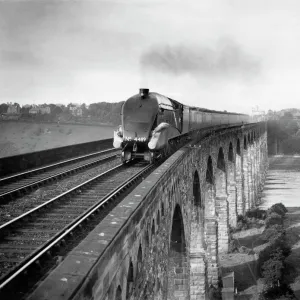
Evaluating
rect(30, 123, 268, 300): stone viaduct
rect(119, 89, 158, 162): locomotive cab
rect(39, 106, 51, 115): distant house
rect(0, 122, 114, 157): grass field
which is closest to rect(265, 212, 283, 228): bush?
rect(30, 123, 268, 300): stone viaduct

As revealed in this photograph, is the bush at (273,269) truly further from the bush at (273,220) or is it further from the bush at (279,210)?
the bush at (279,210)

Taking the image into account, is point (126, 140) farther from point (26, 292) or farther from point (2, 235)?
point (26, 292)

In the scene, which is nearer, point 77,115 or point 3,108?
point 3,108

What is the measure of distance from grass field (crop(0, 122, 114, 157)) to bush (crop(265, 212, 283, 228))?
1633 centimetres

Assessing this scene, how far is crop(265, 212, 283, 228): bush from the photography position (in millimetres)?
27819

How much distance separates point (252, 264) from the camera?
21344 mm

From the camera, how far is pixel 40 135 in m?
32.3

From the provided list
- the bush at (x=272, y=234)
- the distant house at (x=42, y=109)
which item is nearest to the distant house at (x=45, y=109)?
the distant house at (x=42, y=109)

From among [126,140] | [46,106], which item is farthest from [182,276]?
[46,106]

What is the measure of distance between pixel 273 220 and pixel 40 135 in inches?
840

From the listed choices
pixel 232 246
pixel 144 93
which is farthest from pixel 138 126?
pixel 232 246

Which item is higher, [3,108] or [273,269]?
[3,108]

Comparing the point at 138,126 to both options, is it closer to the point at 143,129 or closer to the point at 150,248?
the point at 143,129

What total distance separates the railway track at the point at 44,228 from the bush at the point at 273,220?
69.6 feet
